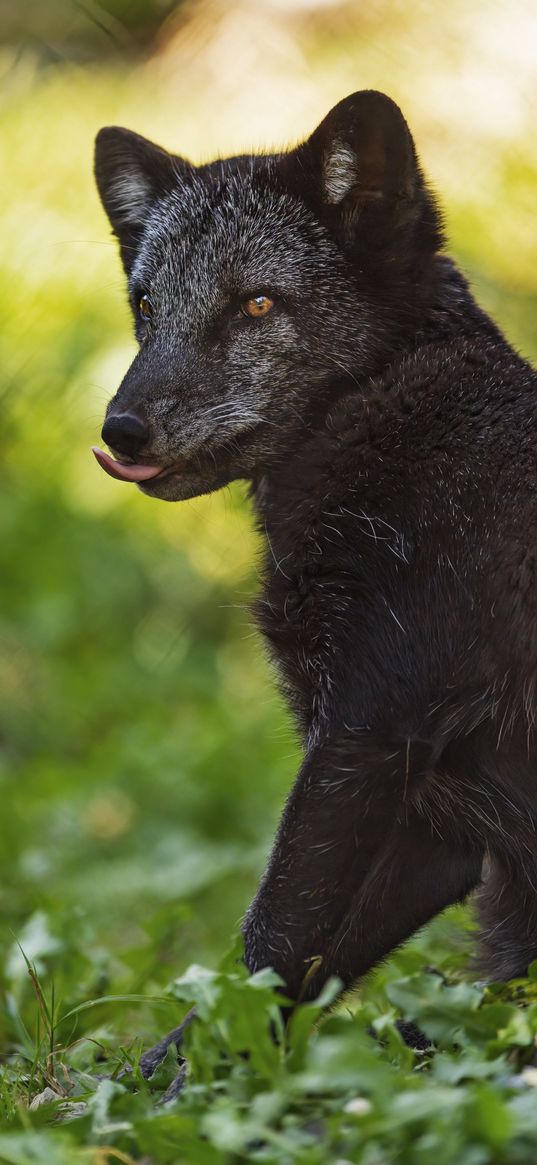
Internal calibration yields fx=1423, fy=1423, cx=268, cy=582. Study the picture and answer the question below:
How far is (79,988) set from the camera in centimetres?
460

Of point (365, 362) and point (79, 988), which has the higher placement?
point (365, 362)

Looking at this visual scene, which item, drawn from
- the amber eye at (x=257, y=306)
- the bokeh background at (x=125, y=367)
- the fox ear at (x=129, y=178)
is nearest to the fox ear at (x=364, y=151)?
the amber eye at (x=257, y=306)

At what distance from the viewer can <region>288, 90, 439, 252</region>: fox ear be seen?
3.96 meters

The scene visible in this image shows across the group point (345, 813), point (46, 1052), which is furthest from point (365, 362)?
Answer: point (46, 1052)

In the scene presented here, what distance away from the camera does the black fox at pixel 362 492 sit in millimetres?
3484

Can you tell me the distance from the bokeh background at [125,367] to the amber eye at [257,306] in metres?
2.72

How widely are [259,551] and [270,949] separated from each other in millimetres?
1249

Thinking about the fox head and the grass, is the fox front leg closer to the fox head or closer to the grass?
the grass

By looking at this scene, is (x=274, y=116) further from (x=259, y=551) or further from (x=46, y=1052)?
(x=46, y=1052)

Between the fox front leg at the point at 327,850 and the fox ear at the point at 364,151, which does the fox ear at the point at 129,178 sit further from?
the fox front leg at the point at 327,850

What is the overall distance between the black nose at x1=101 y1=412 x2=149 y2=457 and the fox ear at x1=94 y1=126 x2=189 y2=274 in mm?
1118

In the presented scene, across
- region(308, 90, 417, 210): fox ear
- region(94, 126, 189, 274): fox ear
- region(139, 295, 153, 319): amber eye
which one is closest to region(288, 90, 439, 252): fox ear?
region(308, 90, 417, 210): fox ear

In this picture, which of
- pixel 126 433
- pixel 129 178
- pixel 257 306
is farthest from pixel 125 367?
pixel 126 433

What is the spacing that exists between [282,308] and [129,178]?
1054mm
